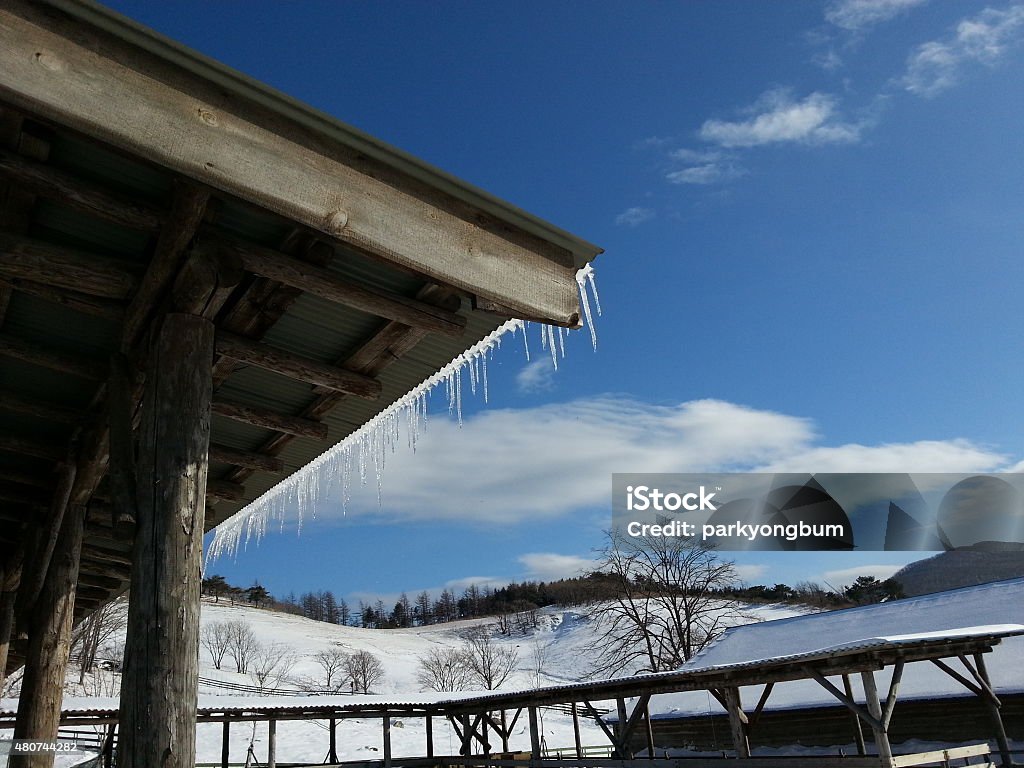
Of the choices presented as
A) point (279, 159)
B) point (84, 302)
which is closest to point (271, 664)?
point (84, 302)

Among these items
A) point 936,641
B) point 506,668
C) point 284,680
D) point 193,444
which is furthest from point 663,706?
point 506,668

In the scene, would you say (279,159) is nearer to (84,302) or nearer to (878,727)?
(84,302)

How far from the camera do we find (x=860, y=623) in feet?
70.0

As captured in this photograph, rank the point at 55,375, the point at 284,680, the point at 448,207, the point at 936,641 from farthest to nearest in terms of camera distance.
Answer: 1. the point at 284,680
2. the point at 936,641
3. the point at 55,375
4. the point at 448,207

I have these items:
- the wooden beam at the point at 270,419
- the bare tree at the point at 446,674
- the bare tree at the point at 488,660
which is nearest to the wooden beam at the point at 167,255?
the wooden beam at the point at 270,419

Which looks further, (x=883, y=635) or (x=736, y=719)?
(x=883, y=635)

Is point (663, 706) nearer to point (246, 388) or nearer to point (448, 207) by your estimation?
point (246, 388)

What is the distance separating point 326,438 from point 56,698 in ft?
12.8

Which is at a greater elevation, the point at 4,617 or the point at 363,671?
the point at 4,617

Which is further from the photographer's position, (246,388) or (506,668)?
(506,668)

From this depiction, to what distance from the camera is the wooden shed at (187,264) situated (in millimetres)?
2404

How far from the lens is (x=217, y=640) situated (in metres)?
66.1

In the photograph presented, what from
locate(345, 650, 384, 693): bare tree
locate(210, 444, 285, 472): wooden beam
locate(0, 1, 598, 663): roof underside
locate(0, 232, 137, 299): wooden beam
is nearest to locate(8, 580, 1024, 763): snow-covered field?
locate(345, 650, 384, 693): bare tree

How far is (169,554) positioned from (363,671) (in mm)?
63495
